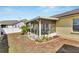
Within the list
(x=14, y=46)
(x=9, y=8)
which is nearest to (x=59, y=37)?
(x=14, y=46)

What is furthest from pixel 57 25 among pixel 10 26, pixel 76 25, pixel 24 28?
pixel 10 26

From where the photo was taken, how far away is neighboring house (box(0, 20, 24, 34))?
113 inches

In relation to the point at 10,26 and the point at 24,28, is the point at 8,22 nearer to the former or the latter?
the point at 10,26

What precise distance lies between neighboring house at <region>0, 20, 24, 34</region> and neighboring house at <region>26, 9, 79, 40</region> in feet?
0.66

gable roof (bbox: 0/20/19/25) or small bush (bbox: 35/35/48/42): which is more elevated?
gable roof (bbox: 0/20/19/25)

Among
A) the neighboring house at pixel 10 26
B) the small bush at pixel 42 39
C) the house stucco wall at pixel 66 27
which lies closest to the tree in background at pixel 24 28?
the neighboring house at pixel 10 26

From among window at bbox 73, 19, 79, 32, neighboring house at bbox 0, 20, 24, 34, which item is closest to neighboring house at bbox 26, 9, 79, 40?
window at bbox 73, 19, 79, 32

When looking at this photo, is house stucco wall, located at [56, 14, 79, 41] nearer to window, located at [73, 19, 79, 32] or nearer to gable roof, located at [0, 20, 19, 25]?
window, located at [73, 19, 79, 32]

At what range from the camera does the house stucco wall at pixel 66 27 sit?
2.91m

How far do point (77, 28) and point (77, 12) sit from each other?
0.97 ft

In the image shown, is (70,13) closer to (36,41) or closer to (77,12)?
(77,12)

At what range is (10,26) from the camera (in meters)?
2.93

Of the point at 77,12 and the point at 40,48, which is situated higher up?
the point at 77,12
